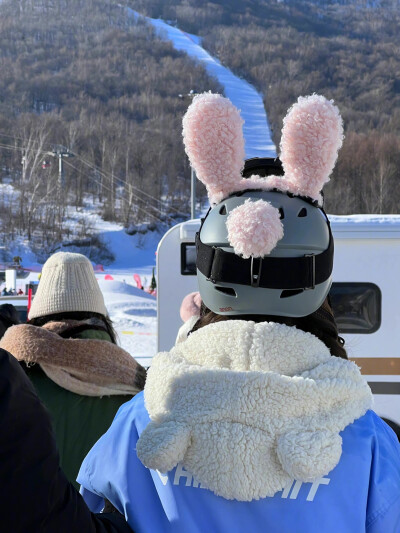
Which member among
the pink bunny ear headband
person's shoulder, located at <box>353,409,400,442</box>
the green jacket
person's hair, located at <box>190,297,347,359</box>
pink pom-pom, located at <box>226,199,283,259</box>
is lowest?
the green jacket

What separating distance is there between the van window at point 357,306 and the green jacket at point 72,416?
364 centimetres

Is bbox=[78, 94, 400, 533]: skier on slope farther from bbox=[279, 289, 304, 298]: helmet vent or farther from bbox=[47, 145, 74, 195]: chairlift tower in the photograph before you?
bbox=[47, 145, 74, 195]: chairlift tower

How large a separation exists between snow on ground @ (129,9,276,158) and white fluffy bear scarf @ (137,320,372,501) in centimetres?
5930

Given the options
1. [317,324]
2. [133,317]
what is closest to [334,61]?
[133,317]

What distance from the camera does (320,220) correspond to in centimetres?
149

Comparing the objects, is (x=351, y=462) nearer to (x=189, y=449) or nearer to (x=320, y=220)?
(x=189, y=449)

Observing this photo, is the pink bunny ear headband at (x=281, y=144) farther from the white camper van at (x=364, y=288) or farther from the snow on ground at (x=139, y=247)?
the white camper van at (x=364, y=288)

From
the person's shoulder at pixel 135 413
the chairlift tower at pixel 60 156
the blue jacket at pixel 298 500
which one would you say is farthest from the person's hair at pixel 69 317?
the chairlift tower at pixel 60 156

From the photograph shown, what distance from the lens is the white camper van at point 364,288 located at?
558cm

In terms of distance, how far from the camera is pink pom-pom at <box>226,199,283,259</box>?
4.41 feet

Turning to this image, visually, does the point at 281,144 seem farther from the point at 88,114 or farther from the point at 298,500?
the point at 88,114

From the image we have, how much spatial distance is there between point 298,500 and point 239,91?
10263cm

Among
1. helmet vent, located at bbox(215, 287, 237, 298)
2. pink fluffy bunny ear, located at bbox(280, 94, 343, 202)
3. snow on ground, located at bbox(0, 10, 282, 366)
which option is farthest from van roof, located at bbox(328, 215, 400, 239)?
helmet vent, located at bbox(215, 287, 237, 298)

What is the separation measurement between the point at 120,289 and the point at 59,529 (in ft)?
55.9
